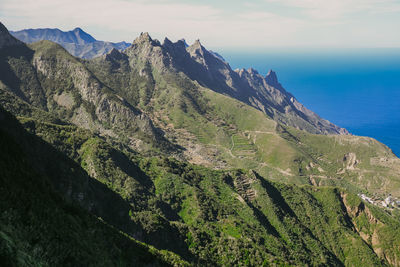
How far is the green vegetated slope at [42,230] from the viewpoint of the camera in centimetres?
1734

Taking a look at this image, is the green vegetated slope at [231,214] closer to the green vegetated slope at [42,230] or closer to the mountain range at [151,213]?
the mountain range at [151,213]

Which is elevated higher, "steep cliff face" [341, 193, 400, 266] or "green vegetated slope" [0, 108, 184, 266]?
"green vegetated slope" [0, 108, 184, 266]

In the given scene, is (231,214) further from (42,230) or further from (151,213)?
(42,230)

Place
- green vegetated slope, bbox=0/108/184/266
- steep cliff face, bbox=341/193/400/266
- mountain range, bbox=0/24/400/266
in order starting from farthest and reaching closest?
steep cliff face, bbox=341/193/400/266 → mountain range, bbox=0/24/400/266 → green vegetated slope, bbox=0/108/184/266

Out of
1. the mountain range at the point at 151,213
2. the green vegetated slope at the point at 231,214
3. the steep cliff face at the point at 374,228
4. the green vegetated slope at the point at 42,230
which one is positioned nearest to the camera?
the green vegetated slope at the point at 42,230

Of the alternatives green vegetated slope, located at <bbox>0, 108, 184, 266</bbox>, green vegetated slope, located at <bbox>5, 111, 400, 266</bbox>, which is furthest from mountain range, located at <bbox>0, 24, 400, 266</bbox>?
green vegetated slope, located at <bbox>5, 111, 400, 266</bbox>

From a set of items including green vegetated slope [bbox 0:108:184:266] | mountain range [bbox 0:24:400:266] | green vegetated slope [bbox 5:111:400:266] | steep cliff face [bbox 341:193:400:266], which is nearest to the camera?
green vegetated slope [bbox 0:108:184:266]

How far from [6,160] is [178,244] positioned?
167 ft

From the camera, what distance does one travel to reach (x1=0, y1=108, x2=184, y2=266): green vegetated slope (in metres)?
17.3

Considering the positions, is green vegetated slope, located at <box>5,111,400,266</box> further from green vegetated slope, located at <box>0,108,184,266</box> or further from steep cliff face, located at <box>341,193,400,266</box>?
green vegetated slope, located at <box>0,108,184,266</box>

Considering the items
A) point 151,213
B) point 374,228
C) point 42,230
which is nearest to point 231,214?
point 151,213

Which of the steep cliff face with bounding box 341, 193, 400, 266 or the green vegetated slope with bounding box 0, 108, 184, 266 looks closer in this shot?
the green vegetated slope with bounding box 0, 108, 184, 266

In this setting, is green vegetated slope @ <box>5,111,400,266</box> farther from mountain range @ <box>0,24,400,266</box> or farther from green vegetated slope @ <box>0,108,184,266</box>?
green vegetated slope @ <box>0,108,184,266</box>

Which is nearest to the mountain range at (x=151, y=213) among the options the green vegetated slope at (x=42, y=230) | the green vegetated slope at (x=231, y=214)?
the green vegetated slope at (x=42, y=230)
